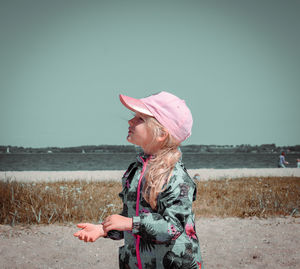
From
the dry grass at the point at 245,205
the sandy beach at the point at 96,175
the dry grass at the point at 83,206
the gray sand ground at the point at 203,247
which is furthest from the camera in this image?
the sandy beach at the point at 96,175

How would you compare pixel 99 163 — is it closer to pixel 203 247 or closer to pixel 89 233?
pixel 203 247

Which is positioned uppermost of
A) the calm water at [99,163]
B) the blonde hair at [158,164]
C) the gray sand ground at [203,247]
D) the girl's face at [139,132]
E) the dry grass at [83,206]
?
the girl's face at [139,132]

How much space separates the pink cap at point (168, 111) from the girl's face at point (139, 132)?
7 centimetres

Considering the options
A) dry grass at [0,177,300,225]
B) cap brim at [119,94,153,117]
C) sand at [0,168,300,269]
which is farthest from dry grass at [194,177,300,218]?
cap brim at [119,94,153,117]

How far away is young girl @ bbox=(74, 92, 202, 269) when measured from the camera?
5.23ft

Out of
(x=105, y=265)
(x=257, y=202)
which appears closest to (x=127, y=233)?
(x=105, y=265)

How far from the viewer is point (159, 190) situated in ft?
→ 5.33

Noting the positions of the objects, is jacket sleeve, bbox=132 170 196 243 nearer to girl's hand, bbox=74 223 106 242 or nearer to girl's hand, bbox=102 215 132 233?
girl's hand, bbox=102 215 132 233

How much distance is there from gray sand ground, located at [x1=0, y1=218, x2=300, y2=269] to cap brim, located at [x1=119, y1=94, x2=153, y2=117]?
2.78m

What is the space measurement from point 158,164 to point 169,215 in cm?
28

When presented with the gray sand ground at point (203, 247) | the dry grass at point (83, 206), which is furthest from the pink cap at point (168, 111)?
the dry grass at point (83, 206)

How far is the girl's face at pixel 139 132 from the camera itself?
5.78ft

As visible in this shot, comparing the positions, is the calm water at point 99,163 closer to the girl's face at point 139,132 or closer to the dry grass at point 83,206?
the dry grass at point 83,206

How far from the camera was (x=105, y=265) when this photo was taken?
3916 mm
